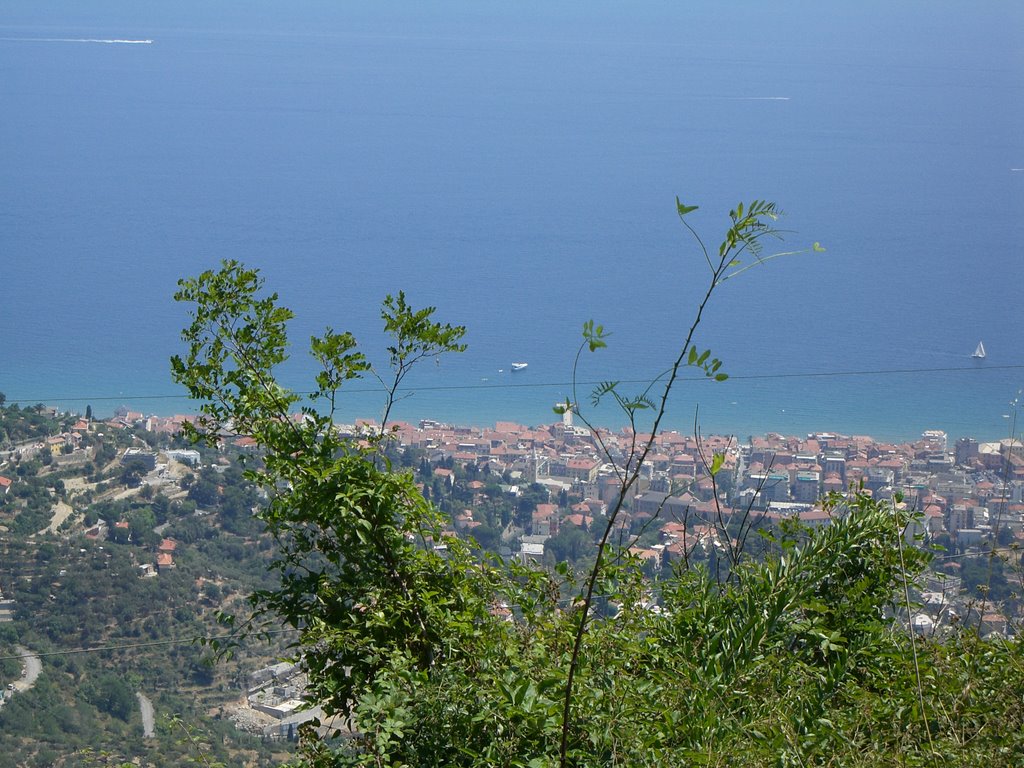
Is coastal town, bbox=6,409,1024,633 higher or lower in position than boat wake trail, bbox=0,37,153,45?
lower

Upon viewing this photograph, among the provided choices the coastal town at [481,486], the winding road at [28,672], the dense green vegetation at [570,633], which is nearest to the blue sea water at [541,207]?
the coastal town at [481,486]

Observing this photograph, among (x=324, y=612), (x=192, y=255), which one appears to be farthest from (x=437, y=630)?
(x=192, y=255)

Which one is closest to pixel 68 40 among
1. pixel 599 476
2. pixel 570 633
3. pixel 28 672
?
pixel 599 476

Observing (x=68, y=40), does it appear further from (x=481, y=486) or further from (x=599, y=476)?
(x=599, y=476)

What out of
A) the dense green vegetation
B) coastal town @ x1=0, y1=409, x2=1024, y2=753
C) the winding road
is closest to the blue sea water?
coastal town @ x1=0, y1=409, x2=1024, y2=753

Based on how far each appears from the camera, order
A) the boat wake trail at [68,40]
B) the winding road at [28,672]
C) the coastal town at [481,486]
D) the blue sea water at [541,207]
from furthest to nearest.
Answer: the boat wake trail at [68,40], the blue sea water at [541,207], the coastal town at [481,486], the winding road at [28,672]

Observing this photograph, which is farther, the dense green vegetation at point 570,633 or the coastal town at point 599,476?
the coastal town at point 599,476

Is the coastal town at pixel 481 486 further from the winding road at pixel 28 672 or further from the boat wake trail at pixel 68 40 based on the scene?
the boat wake trail at pixel 68 40

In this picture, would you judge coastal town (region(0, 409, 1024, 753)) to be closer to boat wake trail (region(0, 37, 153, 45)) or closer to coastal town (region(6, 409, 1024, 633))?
coastal town (region(6, 409, 1024, 633))
